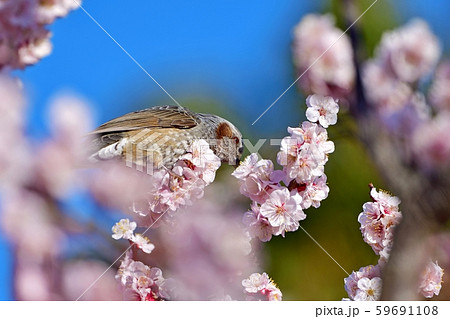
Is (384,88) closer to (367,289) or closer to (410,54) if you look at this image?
(410,54)

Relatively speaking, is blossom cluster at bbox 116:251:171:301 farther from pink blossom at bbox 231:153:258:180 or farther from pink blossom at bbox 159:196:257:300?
pink blossom at bbox 231:153:258:180

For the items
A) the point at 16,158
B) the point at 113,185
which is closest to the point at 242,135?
the point at 113,185

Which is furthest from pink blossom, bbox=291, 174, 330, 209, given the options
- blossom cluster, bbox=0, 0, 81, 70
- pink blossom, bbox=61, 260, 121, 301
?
blossom cluster, bbox=0, 0, 81, 70

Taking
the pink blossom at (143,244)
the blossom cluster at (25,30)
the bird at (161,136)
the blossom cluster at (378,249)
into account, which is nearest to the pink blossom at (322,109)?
the blossom cluster at (378,249)

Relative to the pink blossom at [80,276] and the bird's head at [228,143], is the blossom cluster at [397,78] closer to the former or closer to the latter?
the bird's head at [228,143]
